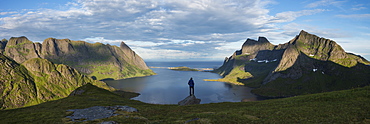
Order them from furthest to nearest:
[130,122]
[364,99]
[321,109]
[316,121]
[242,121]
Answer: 1. [364,99]
2. [321,109]
3. [130,122]
4. [242,121]
5. [316,121]

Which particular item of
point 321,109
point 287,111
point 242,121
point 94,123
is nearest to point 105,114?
point 94,123

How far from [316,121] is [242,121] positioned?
8.51 metres

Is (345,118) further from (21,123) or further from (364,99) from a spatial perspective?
(21,123)

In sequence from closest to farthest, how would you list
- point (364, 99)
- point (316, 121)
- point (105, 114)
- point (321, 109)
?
1. point (316, 121)
2. point (321, 109)
3. point (364, 99)
4. point (105, 114)

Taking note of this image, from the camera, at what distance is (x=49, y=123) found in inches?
1166

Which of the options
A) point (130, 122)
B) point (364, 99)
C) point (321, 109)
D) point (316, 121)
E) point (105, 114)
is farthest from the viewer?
point (105, 114)

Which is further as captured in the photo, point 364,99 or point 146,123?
point 364,99

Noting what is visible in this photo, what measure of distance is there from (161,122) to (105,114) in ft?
42.5

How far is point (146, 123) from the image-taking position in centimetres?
2672

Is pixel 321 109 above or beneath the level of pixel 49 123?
above

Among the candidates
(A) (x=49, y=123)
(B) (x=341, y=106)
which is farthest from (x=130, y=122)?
(B) (x=341, y=106)

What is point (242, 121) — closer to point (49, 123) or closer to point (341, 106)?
point (341, 106)

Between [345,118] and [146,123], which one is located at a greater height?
[345,118]

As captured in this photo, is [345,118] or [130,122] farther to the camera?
[130,122]
